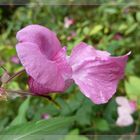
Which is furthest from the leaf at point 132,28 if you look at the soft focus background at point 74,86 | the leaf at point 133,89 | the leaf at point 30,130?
the leaf at point 30,130

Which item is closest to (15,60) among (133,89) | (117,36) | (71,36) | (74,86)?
(71,36)

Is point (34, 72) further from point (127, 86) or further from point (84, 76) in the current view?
point (127, 86)

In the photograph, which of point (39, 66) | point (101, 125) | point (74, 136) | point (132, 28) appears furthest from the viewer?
point (132, 28)

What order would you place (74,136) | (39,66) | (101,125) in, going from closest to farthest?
(39,66) → (74,136) → (101,125)

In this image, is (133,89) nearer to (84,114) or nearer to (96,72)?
(84,114)

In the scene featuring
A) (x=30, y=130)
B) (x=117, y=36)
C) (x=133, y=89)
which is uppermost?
(x=30, y=130)

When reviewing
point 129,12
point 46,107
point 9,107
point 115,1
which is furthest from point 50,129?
point 115,1

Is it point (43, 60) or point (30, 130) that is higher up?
point (43, 60)

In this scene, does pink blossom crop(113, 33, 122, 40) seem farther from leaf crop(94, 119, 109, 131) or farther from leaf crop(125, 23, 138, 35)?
leaf crop(94, 119, 109, 131)

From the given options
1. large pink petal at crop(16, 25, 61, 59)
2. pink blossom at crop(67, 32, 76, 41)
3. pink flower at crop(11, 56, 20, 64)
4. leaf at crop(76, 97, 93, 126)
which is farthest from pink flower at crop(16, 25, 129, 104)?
pink blossom at crop(67, 32, 76, 41)
